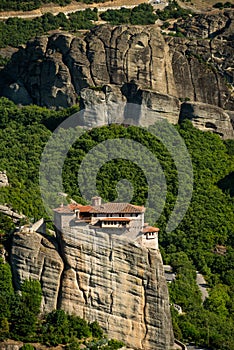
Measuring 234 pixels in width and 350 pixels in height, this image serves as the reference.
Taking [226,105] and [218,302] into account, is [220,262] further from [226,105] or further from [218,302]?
[226,105]

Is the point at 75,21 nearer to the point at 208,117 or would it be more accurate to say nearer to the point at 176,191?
the point at 208,117

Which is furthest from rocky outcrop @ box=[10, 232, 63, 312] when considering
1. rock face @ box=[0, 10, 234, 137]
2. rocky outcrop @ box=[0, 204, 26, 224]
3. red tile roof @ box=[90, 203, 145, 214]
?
rock face @ box=[0, 10, 234, 137]

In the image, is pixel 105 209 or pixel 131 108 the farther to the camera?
pixel 131 108

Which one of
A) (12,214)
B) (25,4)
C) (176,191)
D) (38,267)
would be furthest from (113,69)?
(38,267)

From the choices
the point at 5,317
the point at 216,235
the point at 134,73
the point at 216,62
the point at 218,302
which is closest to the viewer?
the point at 5,317

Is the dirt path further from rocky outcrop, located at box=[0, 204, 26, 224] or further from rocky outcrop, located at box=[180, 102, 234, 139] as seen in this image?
rocky outcrop, located at box=[0, 204, 26, 224]

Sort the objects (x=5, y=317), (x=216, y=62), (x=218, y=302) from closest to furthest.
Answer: (x=5, y=317), (x=218, y=302), (x=216, y=62)

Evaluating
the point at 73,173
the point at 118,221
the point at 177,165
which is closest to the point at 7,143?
the point at 73,173

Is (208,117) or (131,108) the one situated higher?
(131,108)
